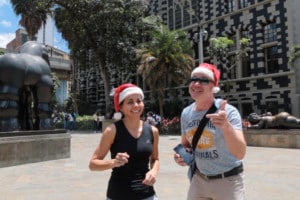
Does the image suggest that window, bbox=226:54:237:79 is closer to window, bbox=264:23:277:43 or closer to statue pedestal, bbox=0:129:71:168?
window, bbox=264:23:277:43

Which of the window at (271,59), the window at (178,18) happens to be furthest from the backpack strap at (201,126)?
the window at (178,18)

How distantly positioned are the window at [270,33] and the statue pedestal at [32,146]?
19293 millimetres

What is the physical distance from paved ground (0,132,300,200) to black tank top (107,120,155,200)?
3199 mm

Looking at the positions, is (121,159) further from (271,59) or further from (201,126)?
(271,59)

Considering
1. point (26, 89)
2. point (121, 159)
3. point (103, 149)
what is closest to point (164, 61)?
point (26, 89)

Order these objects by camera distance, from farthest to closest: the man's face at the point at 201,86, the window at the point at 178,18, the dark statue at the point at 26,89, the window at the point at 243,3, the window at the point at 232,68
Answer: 1. the window at the point at 178,18
2. the window at the point at 232,68
3. the window at the point at 243,3
4. the dark statue at the point at 26,89
5. the man's face at the point at 201,86

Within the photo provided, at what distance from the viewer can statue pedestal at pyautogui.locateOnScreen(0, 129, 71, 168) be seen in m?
10.0

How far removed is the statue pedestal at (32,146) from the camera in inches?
394

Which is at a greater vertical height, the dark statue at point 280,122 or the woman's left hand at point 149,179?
the dark statue at point 280,122

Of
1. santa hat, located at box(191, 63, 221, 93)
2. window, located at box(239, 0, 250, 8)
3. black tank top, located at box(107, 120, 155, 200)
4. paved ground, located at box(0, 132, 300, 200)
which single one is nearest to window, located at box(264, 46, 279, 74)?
window, located at box(239, 0, 250, 8)

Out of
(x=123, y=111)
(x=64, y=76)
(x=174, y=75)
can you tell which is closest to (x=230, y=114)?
(x=123, y=111)

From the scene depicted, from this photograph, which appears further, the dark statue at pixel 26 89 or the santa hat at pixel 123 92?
the dark statue at pixel 26 89

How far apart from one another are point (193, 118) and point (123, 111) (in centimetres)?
57

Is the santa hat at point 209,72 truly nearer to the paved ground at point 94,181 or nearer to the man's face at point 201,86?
the man's face at point 201,86
